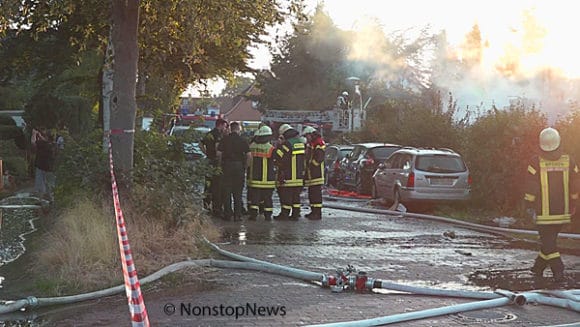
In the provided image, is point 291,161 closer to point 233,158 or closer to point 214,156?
point 233,158

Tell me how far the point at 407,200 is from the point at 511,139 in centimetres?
281

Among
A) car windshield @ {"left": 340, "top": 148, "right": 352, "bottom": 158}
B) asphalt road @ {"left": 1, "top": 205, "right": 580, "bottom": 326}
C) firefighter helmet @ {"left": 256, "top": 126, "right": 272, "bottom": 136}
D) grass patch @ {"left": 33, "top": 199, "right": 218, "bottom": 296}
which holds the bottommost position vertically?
asphalt road @ {"left": 1, "top": 205, "right": 580, "bottom": 326}

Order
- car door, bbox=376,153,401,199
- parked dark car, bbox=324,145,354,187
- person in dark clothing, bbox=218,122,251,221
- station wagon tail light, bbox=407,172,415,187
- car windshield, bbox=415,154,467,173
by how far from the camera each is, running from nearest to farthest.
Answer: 1. person in dark clothing, bbox=218,122,251,221
2. station wagon tail light, bbox=407,172,415,187
3. car windshield, bbox=415,154,467,173
4. car door, bbox=376,153,401,199
5. parked dark car, bbox=324,145,354,187

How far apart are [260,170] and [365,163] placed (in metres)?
8.76

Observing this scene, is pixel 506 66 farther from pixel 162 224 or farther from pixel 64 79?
pixel 162 224

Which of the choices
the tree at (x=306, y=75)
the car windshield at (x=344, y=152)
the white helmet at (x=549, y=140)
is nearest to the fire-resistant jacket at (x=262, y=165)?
the white helmet at (x=549, y=140)

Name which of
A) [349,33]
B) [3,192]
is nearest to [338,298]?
[3,192]

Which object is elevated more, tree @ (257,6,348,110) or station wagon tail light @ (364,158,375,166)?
tree @ (257,6,348,110)

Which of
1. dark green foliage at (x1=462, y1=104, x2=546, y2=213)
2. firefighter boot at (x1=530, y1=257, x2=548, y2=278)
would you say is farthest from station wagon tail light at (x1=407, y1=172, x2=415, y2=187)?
firefighter boot at (x1=530, y1=257, x2=548, y2=278)

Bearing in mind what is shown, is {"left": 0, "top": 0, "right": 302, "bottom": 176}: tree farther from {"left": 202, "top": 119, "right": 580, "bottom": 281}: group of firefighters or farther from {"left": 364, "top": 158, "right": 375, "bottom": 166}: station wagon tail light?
{"left": 364, "top": 158, "right": 375, "bottom": 166}: station wagon tail light

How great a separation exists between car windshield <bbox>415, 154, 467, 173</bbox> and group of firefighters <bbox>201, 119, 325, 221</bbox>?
388 centimetres

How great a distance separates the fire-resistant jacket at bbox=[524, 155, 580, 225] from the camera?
905 centimetres

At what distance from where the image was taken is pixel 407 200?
1838 centimetres

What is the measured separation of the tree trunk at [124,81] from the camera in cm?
1098
